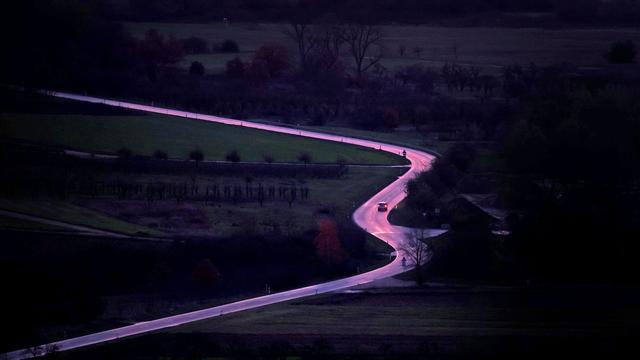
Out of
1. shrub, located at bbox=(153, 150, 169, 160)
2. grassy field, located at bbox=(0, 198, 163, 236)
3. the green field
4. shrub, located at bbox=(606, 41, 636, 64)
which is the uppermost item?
shrub, located at bbox=(606, 41, 636, 64)

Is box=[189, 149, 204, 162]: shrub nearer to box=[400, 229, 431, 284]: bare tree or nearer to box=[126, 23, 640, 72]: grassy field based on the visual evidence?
box=[400, 229, 431, 284]: bare tree

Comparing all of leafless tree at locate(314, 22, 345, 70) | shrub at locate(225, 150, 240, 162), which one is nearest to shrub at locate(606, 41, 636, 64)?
leafless tree at locate(314, 22, 345, 70)

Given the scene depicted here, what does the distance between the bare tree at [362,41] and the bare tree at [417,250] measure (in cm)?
1249

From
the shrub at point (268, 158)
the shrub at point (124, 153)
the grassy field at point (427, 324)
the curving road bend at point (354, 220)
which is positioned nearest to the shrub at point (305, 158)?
the shrub at point (268, 158)

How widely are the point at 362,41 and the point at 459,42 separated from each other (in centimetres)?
211

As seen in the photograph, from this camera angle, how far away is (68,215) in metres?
13.7

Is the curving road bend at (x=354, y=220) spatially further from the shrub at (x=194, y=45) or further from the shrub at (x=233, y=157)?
the shrub at (x=194, y=45)

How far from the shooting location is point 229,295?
464 inches

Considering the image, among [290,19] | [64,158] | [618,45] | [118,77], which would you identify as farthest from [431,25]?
[64,158]

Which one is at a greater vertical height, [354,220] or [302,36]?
[302,36]

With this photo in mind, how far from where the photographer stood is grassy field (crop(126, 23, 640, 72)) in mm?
22938

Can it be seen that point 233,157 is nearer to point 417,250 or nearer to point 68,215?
point 68,215

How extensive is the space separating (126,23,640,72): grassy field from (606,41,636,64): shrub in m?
0.20

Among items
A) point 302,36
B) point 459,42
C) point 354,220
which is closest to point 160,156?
point 354,220
